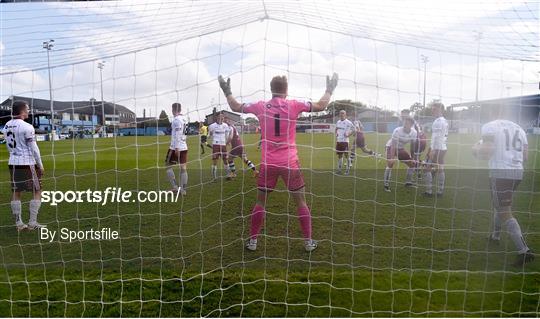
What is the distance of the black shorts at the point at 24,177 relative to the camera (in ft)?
17.2

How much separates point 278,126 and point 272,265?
1472 mm

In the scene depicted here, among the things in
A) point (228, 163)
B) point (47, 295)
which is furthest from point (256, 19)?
point (228, 163)

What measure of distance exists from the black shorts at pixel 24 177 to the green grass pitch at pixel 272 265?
0.65 m

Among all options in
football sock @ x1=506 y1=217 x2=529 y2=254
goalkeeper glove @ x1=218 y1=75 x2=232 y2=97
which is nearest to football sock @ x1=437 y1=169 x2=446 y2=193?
football sock @ x1=506 y1=217 x2=529 y2=254

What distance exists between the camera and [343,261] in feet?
13.9

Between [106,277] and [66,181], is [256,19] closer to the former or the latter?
[106,277]

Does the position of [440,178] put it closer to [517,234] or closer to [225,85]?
[517,234]

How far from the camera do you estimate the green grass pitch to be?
11.2 ft

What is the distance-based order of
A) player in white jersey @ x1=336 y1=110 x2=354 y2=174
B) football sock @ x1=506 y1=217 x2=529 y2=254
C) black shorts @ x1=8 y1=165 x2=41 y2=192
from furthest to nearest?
player in white jersey @ x1=336 y1=110 x2=354 y2=174 → black shorts @ x1=8 y1=165 x2=41 y2=192 → football sock @ x1=506 y1=217 x2=529 y2=254

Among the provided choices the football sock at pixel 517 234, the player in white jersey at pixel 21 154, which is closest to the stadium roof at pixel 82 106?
the player in white jersey at pixel 21 154

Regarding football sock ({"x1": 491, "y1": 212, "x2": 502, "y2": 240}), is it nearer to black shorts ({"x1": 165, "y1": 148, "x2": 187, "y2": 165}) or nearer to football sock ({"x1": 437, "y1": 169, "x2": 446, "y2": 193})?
football sock ({"x1": 437, "y1": 169, "x2": 446, "y2": 193})

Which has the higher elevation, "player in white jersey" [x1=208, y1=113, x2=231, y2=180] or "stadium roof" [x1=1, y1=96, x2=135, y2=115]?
Answer: "stadium roof" [x1=1, y1=96, x2=135, y2=115]

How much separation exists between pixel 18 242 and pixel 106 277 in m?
1.94

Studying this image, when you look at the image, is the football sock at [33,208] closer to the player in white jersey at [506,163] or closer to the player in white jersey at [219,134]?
the player in white jersey at [219,134]
